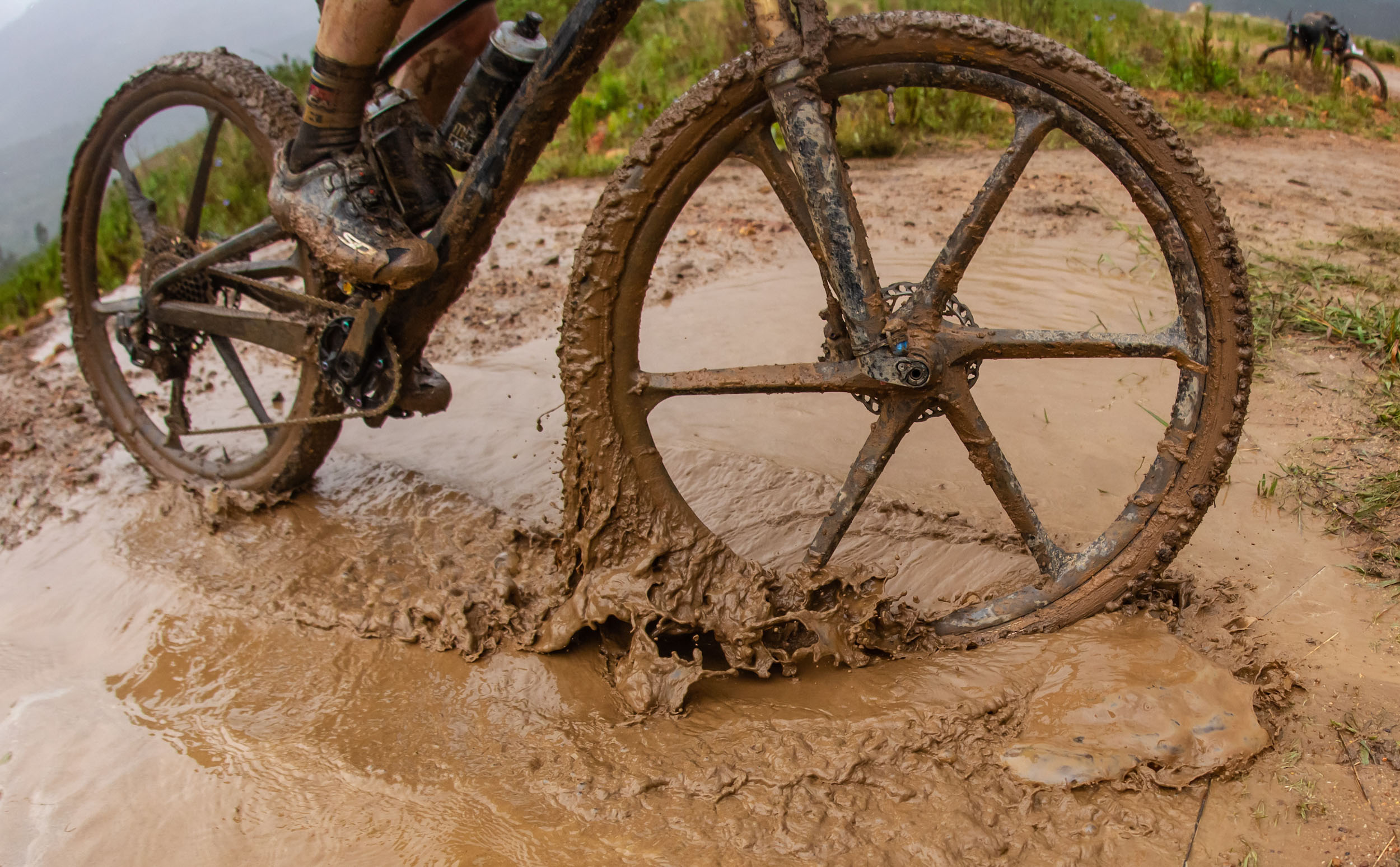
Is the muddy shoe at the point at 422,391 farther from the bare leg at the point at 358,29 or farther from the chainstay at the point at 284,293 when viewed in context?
the bare leg at the point at 358,29

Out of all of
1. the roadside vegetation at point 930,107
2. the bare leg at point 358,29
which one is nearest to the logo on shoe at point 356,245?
the bare leg at point 358,29

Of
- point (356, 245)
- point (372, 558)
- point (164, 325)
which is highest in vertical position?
point (356, 245)

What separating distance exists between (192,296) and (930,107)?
5.28m

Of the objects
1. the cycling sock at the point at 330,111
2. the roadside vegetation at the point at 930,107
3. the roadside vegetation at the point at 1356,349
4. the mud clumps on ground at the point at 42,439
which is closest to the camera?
the cycling sock at the point at 330,111

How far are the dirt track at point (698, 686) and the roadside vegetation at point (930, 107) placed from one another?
2.80 metres

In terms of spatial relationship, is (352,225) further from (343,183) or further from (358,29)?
(358,29)

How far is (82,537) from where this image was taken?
298 cm

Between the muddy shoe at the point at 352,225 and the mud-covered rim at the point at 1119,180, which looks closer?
the mud-covered rim at the point at 1119,180

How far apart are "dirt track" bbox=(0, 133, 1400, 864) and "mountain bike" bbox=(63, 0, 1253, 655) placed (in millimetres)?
179

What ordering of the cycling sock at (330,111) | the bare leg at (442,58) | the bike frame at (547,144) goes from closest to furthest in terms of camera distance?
1. the bike frame at (547,144)
2. the cycling sock at (330,111)
3. the bare leg at (442,58)

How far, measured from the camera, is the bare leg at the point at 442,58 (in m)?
2.40

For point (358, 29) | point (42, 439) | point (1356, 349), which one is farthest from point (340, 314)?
point (1356, 349)

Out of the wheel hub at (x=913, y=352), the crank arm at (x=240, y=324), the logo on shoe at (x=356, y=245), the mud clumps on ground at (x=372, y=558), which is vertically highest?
the logo on shoe at (x=356, y=245)

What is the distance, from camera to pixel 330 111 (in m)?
2.12
